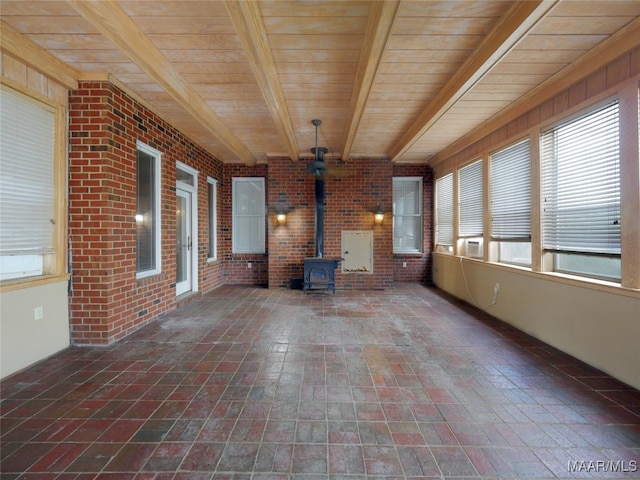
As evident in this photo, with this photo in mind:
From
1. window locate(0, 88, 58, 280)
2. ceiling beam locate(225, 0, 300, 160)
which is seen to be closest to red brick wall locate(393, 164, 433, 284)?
ceiling beam locate(225, 0, 300, 160)

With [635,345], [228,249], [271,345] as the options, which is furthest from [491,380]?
[228,249]

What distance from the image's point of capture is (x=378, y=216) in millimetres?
5980

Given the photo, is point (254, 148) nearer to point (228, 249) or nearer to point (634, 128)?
point (228, 249)

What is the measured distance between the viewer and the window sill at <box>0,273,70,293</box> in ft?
7.55

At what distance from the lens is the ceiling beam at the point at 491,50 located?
1.91 metres

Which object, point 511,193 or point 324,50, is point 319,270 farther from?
point 324,50

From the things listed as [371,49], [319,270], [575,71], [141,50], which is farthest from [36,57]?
[575,71]

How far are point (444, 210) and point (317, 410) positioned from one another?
5.09 metres

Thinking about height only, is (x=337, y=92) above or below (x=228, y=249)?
above

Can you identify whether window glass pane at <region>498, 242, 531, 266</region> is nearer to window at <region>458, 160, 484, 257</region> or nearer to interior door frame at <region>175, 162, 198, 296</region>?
window at <region>458, 160, 484, 257</region>

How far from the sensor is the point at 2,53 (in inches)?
88.3

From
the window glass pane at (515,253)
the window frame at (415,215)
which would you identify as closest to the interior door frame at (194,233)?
the window frame at (415,215)

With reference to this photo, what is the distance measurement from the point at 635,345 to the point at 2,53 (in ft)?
18.1

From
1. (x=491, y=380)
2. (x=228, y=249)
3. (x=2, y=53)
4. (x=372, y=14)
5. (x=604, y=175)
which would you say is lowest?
(x=491, y=380)
